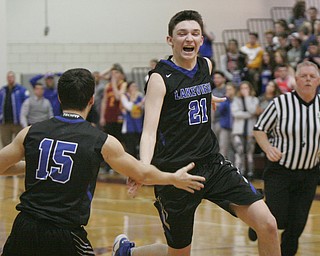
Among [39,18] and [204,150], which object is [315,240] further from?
[39,18]

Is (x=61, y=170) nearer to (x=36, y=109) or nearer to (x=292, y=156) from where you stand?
(x=292, y=156)

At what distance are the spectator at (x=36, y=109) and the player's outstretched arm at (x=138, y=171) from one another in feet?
41.5

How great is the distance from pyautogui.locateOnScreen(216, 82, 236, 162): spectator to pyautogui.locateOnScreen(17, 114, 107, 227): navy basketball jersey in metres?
10.2

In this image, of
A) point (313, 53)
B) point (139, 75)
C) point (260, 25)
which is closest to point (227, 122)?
point (313, 53)

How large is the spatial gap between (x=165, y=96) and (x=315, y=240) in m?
3.75

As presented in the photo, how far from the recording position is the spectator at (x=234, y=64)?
1708cm

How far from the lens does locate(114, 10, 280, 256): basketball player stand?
588 cm

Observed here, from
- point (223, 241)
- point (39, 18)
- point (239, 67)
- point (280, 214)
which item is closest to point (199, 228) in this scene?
point (223, 241)

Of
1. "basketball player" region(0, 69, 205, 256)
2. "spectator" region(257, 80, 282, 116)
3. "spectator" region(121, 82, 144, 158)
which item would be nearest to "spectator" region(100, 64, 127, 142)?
"spectator" region(121, 82, 144, 158)

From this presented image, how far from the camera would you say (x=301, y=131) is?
24.4 feet

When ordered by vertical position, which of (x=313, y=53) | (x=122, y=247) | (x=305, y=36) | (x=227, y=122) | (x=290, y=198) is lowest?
(x=227, y=122)

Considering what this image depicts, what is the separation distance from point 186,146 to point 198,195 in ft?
1.23

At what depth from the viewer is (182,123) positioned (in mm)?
5965

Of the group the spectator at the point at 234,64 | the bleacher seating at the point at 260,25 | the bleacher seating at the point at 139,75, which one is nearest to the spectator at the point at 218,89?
the spectator at the point at 234,64
